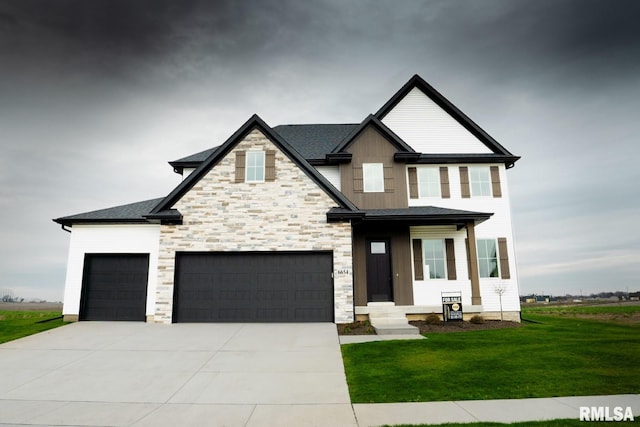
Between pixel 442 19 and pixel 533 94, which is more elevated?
pixel 442 19

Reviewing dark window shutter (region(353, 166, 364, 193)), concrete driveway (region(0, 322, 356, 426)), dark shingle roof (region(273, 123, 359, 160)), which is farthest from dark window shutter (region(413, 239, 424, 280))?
dark shingle roof (region(273, 123, 359, 160))

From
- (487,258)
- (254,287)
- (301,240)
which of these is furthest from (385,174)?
(254,287)

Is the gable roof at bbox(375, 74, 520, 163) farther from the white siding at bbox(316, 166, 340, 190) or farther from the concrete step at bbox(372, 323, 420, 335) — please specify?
the concrete step at bbox(372, 323, 420, 335)

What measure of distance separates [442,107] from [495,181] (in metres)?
4.47

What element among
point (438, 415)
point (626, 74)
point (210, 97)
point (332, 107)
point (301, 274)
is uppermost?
point (332, 107)

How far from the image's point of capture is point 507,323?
13852mm

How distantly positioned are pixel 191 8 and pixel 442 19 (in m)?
9.52

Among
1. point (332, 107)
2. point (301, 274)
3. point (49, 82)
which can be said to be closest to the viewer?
point (301, 274)

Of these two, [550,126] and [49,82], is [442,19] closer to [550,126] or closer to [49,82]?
[550,126]

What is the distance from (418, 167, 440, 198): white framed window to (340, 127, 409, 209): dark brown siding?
3.55ft

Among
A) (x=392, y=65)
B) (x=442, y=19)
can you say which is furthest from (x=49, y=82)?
(x=442, y=19)

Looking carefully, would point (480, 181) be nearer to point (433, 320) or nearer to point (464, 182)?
point (464, 182)

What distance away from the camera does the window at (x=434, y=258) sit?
1534 centimetres

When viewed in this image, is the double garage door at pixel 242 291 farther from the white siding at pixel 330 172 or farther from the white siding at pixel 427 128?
the white siding at pixel 427 128
